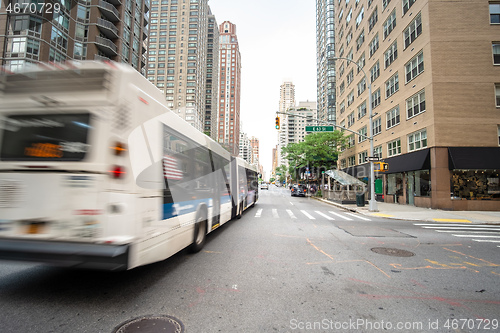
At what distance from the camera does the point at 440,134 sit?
17.5m

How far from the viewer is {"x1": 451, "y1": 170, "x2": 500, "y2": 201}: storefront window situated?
674 inches

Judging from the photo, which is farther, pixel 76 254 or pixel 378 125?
pixel 378 125

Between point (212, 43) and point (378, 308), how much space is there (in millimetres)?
139756

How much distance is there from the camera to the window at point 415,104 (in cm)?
1941

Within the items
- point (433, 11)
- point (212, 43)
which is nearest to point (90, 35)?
point (433, 11)

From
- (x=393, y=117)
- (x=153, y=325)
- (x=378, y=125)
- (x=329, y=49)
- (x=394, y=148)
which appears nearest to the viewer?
(x=153, y=325)

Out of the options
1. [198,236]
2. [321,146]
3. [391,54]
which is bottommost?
[198,236]

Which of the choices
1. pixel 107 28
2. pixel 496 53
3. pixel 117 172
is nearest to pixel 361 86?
pixel 496 53

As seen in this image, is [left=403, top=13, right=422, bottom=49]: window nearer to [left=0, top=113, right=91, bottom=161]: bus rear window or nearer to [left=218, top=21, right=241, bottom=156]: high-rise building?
[left=0, top=113, right=91, bottom=161]: bus rear window

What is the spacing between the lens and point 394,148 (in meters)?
23.8

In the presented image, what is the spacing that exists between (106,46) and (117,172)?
134 feet

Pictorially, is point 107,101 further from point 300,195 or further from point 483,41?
point 300,195

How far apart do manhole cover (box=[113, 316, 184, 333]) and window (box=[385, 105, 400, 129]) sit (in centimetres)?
2564

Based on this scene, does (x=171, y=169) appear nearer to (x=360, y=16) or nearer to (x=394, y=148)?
(x=394, y=148)
